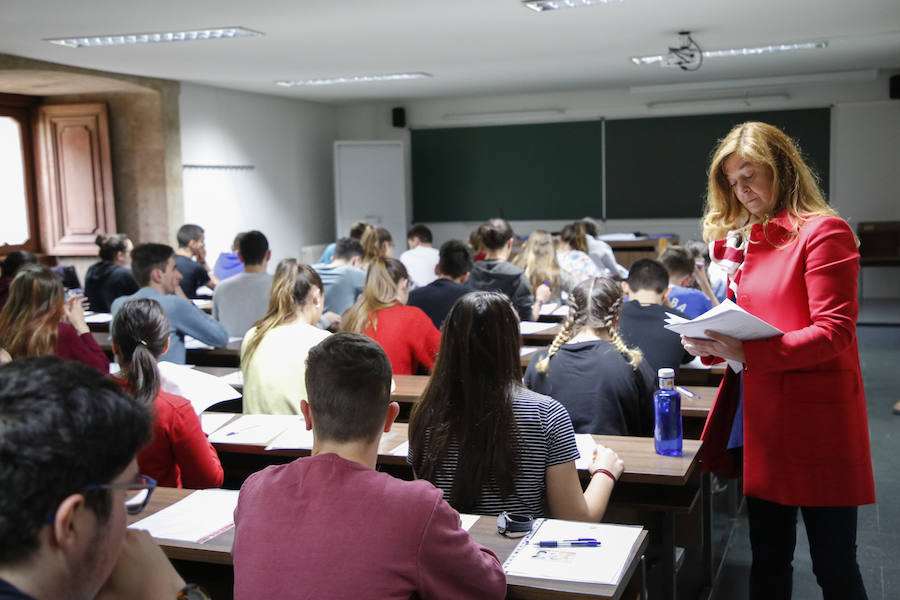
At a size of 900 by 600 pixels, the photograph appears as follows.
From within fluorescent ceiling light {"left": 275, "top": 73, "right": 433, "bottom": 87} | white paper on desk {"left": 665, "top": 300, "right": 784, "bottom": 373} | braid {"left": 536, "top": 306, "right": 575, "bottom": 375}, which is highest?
fluorescent ceiling light {"left": 275, "top": 73, "right": 433, "bottom": 87}

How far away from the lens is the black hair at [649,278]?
12.5 feet

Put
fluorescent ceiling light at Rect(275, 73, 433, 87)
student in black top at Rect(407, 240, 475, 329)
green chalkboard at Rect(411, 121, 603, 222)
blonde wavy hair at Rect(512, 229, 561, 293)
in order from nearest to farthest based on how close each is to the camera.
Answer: student in black top at Rect(407, 240, 475, 329), blonde wavy hair at Rect(512, 229, 561, 293), fluorescent ceiling light at Rect(275, 73, 433, 87), green chalkboard at Rect(411, 121, 603, 222)

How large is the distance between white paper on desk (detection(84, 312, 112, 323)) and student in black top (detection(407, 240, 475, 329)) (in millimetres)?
2403

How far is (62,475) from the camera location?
0.88 metres

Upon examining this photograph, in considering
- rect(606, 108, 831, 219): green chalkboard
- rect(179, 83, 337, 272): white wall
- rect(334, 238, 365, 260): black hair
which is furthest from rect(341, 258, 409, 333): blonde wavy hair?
rect(606, 108, 831, 219): green chalkboard

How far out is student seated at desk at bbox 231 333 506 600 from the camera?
56.7 inches

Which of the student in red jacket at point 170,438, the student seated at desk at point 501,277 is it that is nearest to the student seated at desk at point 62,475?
the student in red jacket at point 170,438

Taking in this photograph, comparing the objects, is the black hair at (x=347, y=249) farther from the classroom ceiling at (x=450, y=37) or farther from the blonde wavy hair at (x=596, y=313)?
the blonde wavy hair at (x=596, y=313)

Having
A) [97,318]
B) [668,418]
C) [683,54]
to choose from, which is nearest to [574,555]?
[668,418]

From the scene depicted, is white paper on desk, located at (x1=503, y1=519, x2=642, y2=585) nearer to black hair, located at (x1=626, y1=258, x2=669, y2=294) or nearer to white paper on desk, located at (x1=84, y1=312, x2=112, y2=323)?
black hair, located at (x1=626, y1=258, x2=669, y2=294)

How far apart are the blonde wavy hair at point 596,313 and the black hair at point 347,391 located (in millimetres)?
1341

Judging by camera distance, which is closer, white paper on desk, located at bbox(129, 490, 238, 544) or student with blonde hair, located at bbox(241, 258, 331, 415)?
white paper on desk, located at bbox(129, 490, 238, 544)

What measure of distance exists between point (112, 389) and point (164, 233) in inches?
347

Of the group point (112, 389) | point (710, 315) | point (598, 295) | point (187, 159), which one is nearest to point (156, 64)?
point (187, 159)
